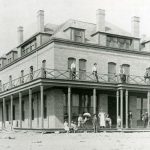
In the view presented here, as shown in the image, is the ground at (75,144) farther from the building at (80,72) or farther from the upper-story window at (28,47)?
the upper-story window at (28,47)

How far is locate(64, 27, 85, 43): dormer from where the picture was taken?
29.8 meters

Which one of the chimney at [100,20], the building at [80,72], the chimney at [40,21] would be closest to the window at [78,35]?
the building at [80,72]

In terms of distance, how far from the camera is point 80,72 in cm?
2911

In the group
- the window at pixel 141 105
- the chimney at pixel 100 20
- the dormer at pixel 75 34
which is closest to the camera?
the dormer at pixel 75 34

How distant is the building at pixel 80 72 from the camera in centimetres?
2705

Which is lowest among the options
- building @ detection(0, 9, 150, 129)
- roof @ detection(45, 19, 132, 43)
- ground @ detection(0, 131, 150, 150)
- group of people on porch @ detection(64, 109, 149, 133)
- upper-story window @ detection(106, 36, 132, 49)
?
group of people on porch @ detection(64, 109, 149, 133)

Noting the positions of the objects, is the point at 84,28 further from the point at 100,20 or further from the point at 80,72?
the point at 80,72

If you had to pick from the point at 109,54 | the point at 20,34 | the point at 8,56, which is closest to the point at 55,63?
the point at 109,54

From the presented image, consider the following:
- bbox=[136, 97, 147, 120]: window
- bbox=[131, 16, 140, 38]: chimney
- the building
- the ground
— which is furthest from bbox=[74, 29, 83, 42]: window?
the ground

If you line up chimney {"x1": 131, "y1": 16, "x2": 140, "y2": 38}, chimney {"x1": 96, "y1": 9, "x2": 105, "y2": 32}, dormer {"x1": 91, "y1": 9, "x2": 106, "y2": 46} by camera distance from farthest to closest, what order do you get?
chimney {"x1": 131, "y1": 16, "x2": 140, "y2": 38}, chimney {"x1": 96, "y1": 9, "x2": 105, "y2": 32}, dormer {"x1": 91, "y1": 9, "x2": 106, "y2": 46}

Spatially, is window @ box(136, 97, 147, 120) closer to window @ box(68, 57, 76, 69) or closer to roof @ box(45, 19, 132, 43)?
roof @ box(45, 19, 132, 43)

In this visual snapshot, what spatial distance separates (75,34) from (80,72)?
359cm

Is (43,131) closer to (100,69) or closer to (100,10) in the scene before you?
(100,69)

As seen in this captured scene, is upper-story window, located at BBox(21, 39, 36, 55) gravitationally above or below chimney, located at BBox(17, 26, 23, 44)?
below
